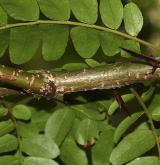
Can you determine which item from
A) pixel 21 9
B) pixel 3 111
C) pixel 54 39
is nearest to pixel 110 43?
pixel 54 39

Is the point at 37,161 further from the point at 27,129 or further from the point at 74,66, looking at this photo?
the point at 74,66

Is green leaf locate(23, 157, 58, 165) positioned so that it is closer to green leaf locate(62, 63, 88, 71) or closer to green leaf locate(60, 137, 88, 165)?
green leaf locate(60, 137, 88, 165)

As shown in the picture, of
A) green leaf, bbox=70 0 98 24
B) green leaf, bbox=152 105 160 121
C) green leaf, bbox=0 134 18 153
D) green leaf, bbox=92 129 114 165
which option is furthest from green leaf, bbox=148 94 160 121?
green leaf, bbox=0 134 18 153

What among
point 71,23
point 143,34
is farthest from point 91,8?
point 143,34

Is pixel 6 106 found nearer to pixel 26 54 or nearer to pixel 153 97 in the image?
pixel 26 54

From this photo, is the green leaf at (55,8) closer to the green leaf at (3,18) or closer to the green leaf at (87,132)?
the green leaf at (3,18)

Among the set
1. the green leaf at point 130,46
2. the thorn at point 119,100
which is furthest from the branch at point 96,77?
the green leaf at point 130,46
